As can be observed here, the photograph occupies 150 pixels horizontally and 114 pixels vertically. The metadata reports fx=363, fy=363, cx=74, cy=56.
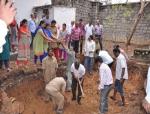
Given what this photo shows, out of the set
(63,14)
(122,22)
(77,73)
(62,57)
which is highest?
(63,14)

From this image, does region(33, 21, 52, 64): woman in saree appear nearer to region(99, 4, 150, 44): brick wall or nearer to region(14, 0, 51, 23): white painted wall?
region(14, 0, 51, 23): white painted wall

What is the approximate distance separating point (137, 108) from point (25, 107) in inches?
151

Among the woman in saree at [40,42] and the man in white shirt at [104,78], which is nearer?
the man in white shirt at [104,78]

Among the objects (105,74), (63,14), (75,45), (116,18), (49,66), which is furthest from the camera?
(116,18)

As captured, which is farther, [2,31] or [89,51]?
[89,51]

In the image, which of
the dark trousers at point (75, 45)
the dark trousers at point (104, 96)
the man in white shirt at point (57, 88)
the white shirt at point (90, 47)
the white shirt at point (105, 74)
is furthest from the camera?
the dark trousers at point (75, 45)

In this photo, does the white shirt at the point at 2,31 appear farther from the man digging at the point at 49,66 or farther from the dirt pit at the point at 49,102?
the dirt pit at the point at 49,102

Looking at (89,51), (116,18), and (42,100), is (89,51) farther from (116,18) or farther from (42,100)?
(116,18)

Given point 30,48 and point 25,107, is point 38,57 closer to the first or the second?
point 30,48

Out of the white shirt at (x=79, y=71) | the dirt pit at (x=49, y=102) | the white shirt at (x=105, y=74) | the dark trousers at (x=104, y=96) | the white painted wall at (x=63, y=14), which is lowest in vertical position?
the dirt pit at (x=49, y=102)

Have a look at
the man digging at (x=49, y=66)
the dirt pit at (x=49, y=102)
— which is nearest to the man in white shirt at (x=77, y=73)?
the man digging at (x=49, y=66)

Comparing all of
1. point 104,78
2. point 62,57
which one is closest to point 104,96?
point 104,78

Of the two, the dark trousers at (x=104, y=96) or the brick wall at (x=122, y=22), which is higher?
the brick wall at (x=122, y=22)

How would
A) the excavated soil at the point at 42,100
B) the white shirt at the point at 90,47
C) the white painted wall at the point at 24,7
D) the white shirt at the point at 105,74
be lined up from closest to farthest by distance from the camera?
the white shirt at the point at 105,74, the excavated soil at the point at 42,100, the white shirt at the point at 90,47, the white painted wall at the point at 24,7
